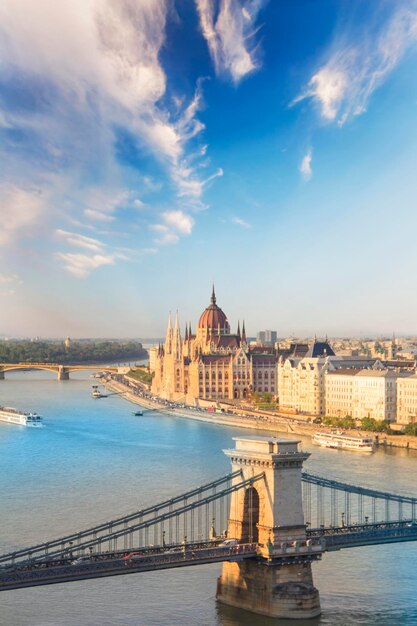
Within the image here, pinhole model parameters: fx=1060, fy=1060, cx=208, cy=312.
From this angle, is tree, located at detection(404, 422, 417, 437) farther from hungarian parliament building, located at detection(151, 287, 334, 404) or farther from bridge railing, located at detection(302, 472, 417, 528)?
hungarian parliament building, located at detection(151, 287, 334, 404)

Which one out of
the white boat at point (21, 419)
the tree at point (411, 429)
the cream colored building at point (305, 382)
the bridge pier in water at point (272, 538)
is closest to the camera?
the bridge pier in water at point (272, 538)

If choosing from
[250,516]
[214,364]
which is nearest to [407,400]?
[214,364]

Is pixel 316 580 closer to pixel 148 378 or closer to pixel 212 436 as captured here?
pixel 212 436

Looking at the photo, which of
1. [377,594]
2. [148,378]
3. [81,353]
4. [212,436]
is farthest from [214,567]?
[81,353]

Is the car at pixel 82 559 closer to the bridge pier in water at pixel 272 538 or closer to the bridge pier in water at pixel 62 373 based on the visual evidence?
the bridge pier in water at pixel 272 538

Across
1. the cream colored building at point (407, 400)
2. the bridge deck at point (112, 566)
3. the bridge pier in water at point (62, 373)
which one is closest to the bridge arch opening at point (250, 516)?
the bridge deck at point (112, 566)

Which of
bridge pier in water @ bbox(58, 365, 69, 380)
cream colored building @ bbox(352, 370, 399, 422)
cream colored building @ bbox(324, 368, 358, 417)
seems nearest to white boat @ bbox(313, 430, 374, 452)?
cream colored building @ bbox(352, 370, 399, 422)

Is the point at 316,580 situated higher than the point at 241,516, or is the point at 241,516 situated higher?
the point at 241,516
